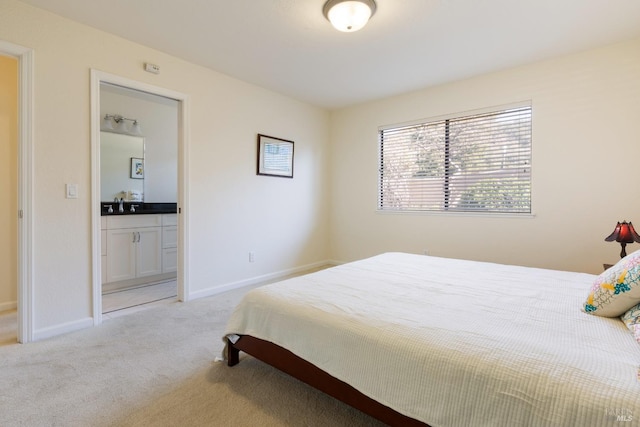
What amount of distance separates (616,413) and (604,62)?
3.26 meters

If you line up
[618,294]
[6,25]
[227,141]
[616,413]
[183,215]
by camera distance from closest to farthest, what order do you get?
[616,413] < [618,294] < [6,25] < [183,215] < [227,141]

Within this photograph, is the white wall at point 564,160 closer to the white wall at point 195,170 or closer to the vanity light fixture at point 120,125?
the white wall at point 195,170

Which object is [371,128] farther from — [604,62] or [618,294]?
[618,294]

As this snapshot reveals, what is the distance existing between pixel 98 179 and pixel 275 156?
1999mm

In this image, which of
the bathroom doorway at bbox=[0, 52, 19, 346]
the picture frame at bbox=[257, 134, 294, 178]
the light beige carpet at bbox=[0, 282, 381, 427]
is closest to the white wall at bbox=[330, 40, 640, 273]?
the picture frame at bbox=[257, 134, 294, 178]

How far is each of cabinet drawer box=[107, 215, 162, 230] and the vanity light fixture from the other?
1276 mm

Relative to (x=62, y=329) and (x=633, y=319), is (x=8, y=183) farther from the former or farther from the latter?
(x=633, y=319)

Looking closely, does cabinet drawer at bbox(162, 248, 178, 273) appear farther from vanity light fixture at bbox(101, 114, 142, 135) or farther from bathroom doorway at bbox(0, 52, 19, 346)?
vanity light fixture at bbox(101, 114, 142, 135)

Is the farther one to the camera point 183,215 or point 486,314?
point 183,215

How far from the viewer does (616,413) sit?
0.82 meters

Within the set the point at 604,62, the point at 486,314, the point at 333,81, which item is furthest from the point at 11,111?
the point at 604,62

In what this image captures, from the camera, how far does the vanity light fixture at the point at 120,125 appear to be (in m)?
3.99

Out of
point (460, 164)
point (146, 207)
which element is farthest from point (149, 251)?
point (460, 164)

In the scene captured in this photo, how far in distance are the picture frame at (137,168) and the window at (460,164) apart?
3321 mm
